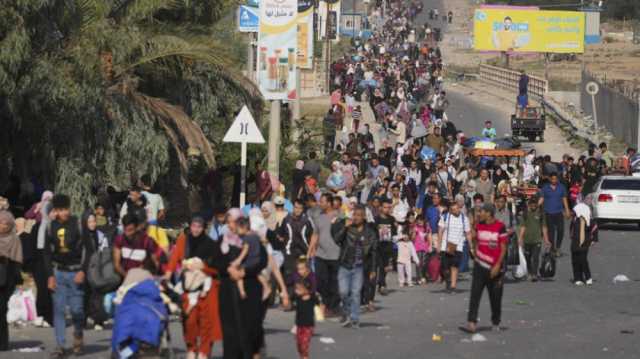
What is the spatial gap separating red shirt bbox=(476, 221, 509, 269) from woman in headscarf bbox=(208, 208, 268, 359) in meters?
4.81

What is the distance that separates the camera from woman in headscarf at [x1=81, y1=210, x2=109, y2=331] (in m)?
17.3

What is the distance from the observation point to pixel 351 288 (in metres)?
19.4

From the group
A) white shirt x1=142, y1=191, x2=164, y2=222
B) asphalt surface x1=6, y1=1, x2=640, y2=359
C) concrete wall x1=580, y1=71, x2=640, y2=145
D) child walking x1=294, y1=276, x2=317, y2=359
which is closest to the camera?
child walking x1=294, y1=276, x2=317, y2=359

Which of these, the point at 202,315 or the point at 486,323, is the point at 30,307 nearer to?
the point at 202,315

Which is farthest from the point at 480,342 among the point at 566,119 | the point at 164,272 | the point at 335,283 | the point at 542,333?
the point at 566,119

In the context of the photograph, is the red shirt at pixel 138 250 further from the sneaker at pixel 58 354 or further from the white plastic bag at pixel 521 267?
the white plastic bag at pixel 521 267

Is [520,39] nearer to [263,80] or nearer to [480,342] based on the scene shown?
[263,80]

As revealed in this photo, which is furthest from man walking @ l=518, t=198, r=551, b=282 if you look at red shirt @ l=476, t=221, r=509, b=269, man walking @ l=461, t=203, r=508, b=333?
red shirt @ l=476, t=221, r=509, b=269

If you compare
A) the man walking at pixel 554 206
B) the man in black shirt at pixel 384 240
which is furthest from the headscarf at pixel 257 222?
the man walking at pixel 554 206

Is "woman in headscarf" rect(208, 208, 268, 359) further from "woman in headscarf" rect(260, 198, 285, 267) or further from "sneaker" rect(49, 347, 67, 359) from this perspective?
"woman in headscarf" rect(260, 198, 285, 267)

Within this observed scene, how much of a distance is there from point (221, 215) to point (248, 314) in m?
3.63

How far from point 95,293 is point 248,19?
57.7 feet

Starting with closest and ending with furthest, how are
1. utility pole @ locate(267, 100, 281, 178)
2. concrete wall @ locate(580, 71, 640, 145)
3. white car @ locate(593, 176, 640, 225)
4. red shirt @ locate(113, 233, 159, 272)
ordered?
red shirt @ locate(113, 233, 159, 272)
utility pole @ locate(267, 100, 281, 178)
white car @ locate(593, 176, 640, 225)
concrete wall @ locate(580, 71, 640, 145)

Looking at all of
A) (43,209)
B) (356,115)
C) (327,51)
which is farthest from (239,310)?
(327,51)
